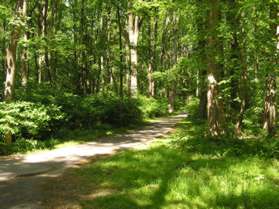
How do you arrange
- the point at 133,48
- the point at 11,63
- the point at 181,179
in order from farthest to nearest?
1. the point at 133,48
2. the point at 11,63
3. the point at 181,179

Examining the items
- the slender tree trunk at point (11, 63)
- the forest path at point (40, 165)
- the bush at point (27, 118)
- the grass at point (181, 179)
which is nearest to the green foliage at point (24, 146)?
the bush at point (27, 118)

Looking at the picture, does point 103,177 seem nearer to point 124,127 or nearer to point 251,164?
point 251,164

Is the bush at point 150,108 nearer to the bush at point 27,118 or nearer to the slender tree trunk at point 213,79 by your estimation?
the bush at point 27,118

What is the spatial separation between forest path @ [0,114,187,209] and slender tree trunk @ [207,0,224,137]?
310cm

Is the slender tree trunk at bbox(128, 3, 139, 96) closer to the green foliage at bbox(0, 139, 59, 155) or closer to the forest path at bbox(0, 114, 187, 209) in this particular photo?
the forest path at bbox(0, 114, 187, 209)

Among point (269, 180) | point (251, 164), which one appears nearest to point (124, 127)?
point (251, 164)

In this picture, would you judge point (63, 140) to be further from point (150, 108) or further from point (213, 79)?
point (150, 108)

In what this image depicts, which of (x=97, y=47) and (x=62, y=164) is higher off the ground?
(x=97, y=47)

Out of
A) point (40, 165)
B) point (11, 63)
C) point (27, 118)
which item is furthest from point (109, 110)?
point (40, 165)

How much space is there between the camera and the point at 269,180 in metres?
10.0

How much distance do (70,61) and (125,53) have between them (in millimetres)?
7705

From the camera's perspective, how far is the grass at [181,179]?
8398 millimetres

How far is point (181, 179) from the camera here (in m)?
9.76

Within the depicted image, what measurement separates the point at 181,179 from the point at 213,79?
6.26 metres
